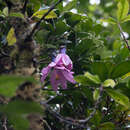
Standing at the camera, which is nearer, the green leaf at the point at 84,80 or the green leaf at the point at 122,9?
the green leaf at the point at 84,80

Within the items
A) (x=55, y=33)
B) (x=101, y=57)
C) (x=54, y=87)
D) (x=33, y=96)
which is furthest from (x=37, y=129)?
(x=101, y=57)

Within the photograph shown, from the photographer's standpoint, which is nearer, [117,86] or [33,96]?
[33,96]

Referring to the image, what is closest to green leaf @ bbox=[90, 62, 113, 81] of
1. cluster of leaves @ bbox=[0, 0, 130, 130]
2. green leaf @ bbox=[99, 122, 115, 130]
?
cluster of leaves @ bbox=[0, 0, 130, 130]

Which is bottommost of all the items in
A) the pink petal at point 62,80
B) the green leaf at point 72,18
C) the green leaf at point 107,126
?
the green leaf at point 107,126

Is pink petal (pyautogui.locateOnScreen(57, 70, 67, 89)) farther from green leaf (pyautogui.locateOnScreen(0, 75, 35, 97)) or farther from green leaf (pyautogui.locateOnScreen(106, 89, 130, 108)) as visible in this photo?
green leaf (pyautogui.locateOnScreen(0, 75, 35, 97))

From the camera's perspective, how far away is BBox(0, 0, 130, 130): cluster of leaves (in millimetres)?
660

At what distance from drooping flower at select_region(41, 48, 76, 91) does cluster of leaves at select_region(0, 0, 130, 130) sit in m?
0.04

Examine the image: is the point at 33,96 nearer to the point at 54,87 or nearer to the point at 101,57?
the point at 54,87

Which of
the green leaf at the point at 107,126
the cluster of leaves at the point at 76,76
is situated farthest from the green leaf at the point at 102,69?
the green leaf at the point at 107,126

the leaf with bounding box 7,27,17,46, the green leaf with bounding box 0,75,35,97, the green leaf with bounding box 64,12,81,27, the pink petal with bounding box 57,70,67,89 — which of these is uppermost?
the green leaf with bounding box 64,12,81,27

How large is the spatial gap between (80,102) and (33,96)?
41 cm

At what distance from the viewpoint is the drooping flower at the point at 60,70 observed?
1077 millimetres

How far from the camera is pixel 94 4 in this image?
10.3ft

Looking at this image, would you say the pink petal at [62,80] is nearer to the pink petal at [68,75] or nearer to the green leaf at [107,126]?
the pink petal at [68,75]
